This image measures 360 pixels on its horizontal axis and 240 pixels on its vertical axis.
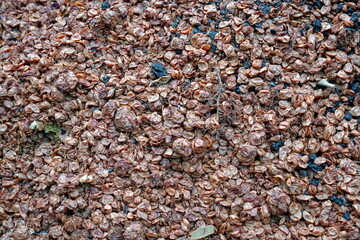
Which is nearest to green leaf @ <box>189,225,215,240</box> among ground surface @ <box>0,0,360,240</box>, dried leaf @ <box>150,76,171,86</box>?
ground surface @ <box>0,0,360,240</box>

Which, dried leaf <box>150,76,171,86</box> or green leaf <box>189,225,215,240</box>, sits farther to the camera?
dried leaf <box>150,76,171,86</box>

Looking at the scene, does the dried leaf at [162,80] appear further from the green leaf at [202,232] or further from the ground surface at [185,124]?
the green leaf at [202,232]

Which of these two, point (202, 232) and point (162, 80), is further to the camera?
point (162, 80)

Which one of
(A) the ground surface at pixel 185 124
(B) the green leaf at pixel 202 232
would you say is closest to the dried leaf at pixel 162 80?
(A) the ground surface at pixel 185 124

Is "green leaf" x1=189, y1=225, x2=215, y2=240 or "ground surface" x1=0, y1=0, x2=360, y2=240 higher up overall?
"ground surface" x1=0, y1=0, x2=360, y2=240

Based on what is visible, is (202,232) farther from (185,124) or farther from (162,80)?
(162,80)

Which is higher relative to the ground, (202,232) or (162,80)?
(162,80)

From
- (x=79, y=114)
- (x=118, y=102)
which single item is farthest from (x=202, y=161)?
(x=79, y=114)

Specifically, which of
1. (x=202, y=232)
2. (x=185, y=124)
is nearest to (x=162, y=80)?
(x=185, y=124)

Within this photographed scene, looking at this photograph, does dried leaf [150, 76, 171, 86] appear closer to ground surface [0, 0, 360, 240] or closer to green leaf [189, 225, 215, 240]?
ground surface [0, 0, 360, 240]

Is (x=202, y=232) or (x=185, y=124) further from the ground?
(x=185, y=124)
